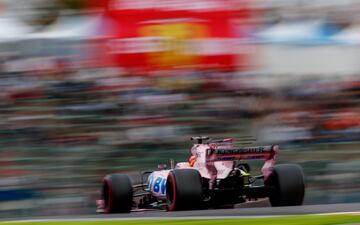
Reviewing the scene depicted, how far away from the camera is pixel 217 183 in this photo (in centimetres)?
739

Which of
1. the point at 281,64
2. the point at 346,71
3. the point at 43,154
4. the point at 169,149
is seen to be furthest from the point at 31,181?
the point at 346,71

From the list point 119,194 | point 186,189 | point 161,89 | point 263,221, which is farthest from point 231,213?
point 161,89

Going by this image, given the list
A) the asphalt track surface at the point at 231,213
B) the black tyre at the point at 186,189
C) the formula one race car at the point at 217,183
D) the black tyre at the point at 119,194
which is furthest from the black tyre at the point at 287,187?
the black tyre at the point at 119,194

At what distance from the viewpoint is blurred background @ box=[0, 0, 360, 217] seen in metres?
8.28

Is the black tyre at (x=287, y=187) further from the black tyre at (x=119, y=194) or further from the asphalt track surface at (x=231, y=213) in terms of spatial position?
the black tyre at (x=119, y=194)

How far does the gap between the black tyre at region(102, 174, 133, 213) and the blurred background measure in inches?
25.6

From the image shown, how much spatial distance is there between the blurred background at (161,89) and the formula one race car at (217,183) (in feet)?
2.47

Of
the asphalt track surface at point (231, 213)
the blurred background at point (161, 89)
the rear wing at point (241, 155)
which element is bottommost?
the asphalt track surface at point (231, 213)

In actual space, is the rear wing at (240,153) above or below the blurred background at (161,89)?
below

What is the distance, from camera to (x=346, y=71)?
9852 mm

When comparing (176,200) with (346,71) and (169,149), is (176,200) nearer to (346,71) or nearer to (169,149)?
(169,149)

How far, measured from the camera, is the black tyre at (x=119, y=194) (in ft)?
25.3

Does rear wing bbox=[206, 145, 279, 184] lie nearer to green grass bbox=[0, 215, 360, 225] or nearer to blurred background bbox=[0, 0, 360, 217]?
blurred background bbox=[0, 0, 360, 217]

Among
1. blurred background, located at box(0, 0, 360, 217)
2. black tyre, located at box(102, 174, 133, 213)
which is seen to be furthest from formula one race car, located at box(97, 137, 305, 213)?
blurred background, located at box(0, 0, 360, 217)
